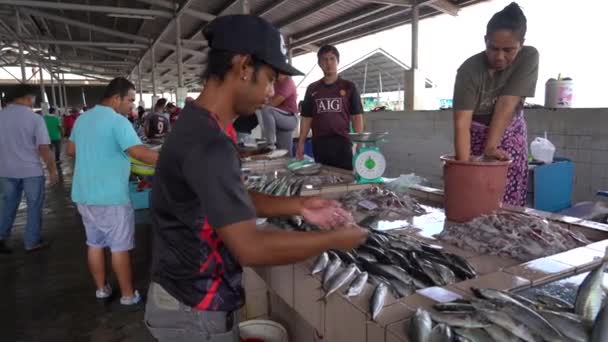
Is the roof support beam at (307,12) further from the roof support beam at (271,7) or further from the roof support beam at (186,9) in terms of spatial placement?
the roof support beam at (186,9)

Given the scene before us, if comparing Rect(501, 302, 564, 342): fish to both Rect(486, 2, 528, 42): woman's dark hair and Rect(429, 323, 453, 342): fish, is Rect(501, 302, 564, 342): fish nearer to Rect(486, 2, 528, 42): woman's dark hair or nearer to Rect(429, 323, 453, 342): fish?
Rect(429, 323, 453, 342): fish

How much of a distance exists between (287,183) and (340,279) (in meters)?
2.11

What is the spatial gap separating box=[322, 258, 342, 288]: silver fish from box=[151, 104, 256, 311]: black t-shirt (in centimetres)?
38

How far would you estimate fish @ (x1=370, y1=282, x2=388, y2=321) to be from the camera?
57.8 inches

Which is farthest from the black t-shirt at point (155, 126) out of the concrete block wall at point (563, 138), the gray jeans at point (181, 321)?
the gray jeans at point (181, 321)

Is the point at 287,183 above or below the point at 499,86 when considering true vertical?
below

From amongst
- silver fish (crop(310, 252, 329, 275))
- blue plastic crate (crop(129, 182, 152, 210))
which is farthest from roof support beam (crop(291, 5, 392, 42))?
silver fish (crop(310, 252, 329, 275))

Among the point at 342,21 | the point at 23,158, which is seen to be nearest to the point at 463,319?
the point at 23,158

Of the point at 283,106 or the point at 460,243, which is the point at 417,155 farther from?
the point at 460,243

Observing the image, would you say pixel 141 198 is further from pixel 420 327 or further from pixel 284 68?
pixel 420 327

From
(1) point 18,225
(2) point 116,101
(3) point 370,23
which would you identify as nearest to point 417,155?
(3) point 370,23

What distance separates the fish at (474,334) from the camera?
1227 mm

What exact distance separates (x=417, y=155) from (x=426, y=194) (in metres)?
7.42

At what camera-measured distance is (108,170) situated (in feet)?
13.0
